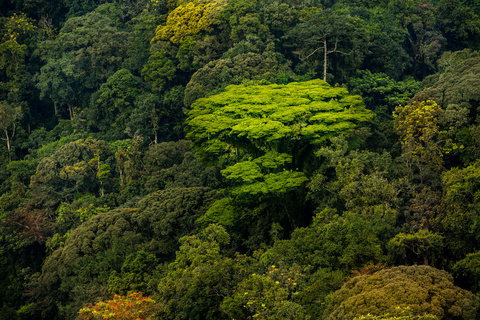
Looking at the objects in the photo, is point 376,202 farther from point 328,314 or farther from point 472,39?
point 472,39

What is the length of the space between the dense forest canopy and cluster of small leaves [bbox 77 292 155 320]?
0.08m

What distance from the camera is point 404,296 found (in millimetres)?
13508

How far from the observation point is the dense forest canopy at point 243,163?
57.0ft

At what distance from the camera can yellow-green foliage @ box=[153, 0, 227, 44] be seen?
1364 inches

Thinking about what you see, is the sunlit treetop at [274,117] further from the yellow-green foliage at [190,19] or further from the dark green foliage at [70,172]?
the dark green foliage at [70,172]

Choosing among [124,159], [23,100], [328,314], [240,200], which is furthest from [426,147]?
[23,100]

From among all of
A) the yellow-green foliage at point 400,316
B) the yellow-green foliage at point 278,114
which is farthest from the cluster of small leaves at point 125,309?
the yellow-green foliage at point 400,316

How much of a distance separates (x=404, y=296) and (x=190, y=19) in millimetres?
26164

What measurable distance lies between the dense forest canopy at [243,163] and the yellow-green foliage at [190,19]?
0.46ft

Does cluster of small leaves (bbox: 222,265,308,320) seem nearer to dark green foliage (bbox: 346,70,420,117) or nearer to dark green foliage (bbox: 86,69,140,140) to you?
dark green foliage (bbox: 346,70,420,117)

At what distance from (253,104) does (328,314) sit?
11.3m

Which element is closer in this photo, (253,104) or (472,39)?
(253,104)

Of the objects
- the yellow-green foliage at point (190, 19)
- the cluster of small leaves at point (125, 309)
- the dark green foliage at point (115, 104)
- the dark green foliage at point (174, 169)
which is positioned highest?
the yellow-green foliage at point (190, 19)

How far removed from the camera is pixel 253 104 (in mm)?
23609
